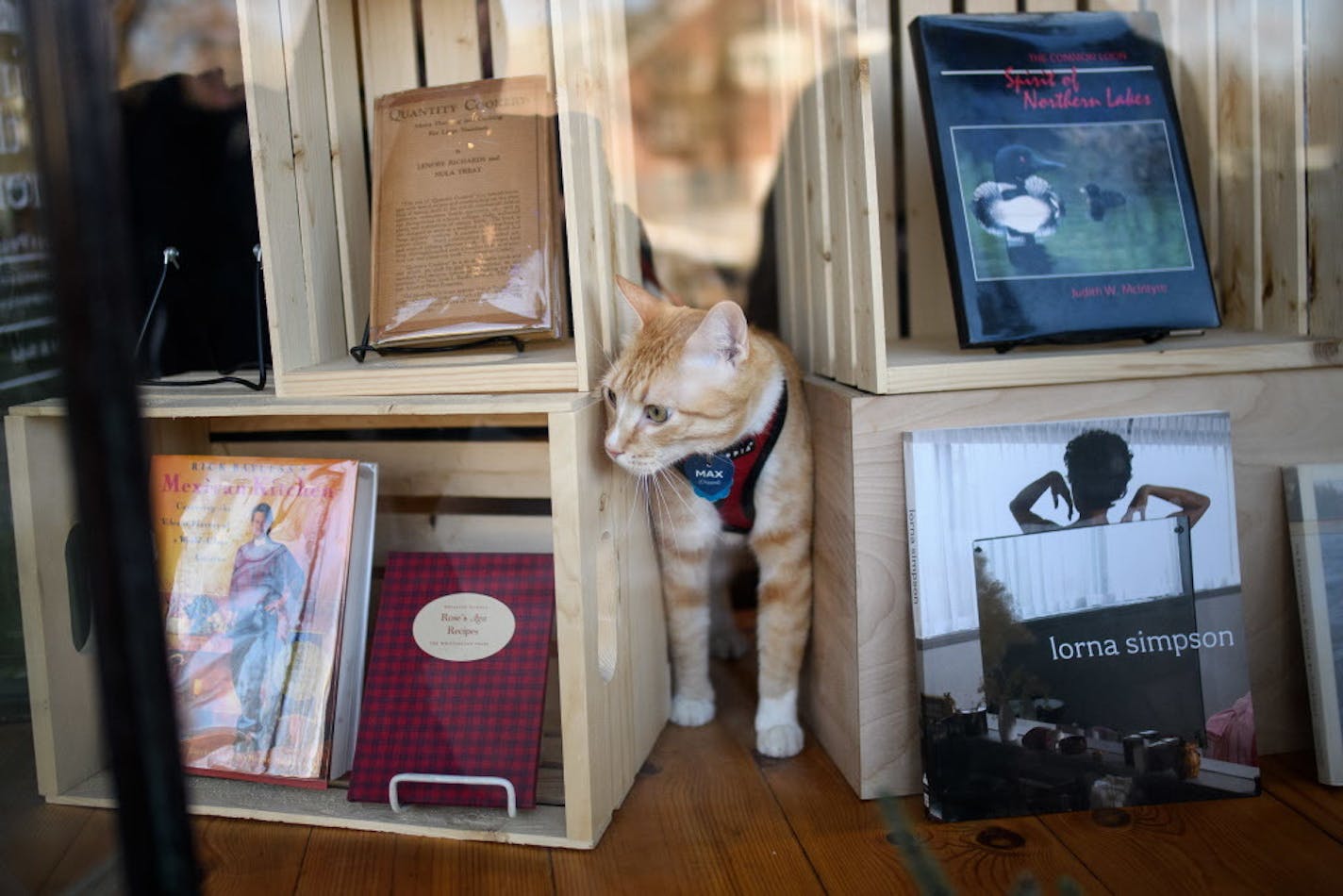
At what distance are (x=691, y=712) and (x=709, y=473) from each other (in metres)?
0.43

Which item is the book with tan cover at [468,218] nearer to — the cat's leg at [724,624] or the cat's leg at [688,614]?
the cat's leg at [688,614]

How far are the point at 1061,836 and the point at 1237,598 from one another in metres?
0.40

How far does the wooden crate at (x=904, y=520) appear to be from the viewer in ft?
4.40

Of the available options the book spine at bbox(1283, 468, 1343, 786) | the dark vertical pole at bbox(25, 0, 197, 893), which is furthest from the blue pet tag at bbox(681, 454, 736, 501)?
the dark vertical pole at bbox(25, 0, 197, 893)

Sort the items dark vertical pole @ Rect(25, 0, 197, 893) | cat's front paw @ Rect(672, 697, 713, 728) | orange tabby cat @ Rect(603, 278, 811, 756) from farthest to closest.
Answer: cat's front paw @ Rect(672, 697, 713, 728) < orange tabby cat @ Rect(603, 278, 811, 756) < dark vertical pole @ Rect(25, 0, 197, 893)

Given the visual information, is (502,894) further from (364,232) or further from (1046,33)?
(1046,33)

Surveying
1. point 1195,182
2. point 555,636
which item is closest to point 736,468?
point 555,636

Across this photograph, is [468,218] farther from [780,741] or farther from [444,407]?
[780,741]

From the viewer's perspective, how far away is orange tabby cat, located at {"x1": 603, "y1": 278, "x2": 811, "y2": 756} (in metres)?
1.36

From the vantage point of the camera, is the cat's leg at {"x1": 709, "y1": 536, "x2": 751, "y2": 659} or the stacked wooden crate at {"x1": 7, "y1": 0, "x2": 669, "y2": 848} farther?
the cat's leg at {"x1": 709, "y1": 536, "x2": 751, "y2": 659}

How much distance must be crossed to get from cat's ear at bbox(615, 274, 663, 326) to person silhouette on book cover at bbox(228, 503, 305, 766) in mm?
566

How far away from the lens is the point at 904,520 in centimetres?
134

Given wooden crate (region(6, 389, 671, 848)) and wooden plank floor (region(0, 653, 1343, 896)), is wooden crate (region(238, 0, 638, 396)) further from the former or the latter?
wooden plank floor (region(0, 653, 1343, 896))

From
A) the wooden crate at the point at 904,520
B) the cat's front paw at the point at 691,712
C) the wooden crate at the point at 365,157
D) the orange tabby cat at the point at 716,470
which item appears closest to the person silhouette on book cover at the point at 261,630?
the wooden crate at the point at 365,157
